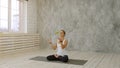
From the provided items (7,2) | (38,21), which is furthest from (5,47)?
(38,21)

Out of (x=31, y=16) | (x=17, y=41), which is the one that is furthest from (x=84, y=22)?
(x=17, y=41)

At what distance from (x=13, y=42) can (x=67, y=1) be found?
8.75 ft

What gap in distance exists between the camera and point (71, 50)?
644cm

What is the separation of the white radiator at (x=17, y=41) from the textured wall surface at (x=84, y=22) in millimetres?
688

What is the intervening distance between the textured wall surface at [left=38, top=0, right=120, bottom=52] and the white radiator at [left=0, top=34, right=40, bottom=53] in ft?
2.26

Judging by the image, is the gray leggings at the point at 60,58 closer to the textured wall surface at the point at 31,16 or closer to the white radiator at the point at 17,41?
the white radiator at the point at 17,41

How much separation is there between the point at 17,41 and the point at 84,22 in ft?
8.37

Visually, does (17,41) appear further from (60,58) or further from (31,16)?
(60,58)

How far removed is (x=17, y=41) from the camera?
17.9 ft

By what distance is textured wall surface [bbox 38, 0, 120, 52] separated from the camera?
596 centimetres

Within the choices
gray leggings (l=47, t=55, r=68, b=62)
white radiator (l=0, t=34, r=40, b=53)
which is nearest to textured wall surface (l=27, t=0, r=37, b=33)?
white radiator (l=0, t=34, r=40, b=53)

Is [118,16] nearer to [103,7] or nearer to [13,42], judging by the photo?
[103,7]

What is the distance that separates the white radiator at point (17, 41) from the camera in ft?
16.0

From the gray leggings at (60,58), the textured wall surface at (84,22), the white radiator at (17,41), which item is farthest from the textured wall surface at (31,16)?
the gray leggings at (60,58)
